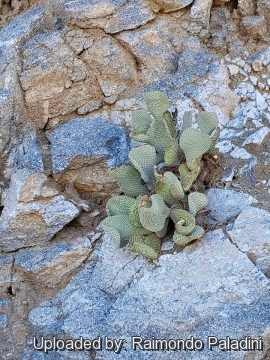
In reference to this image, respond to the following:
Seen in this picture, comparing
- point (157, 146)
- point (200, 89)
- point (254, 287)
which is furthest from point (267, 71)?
point (254, 287)

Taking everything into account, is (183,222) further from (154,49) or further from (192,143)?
(154,49)

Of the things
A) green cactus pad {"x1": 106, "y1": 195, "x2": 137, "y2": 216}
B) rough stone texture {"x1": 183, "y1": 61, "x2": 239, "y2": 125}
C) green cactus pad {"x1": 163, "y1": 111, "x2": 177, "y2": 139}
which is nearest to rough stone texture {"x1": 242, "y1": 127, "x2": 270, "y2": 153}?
rough stone texture {"x1": 183, "y1": 61, "x2": 239, "y2": 125}

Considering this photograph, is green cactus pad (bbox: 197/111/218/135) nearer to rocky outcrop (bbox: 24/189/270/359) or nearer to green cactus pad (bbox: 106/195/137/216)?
rocky outcrop (bbox: 24/189/270/359)

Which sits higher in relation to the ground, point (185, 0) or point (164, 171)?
point (185, 0)

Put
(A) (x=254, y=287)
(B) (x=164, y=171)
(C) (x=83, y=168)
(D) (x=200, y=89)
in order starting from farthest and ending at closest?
(D) (x=200, y=89)
(C) (x=83, y=168)
(B) (x=164, y=171)
(A) (x=254, y=287)

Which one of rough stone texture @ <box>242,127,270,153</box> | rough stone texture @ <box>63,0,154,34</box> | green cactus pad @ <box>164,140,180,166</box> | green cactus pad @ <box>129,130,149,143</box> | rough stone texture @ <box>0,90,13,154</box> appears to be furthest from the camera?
rough stone texture @ <box>63,0,154,34</box>

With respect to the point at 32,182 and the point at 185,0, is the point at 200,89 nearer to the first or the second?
the point at 185,0
